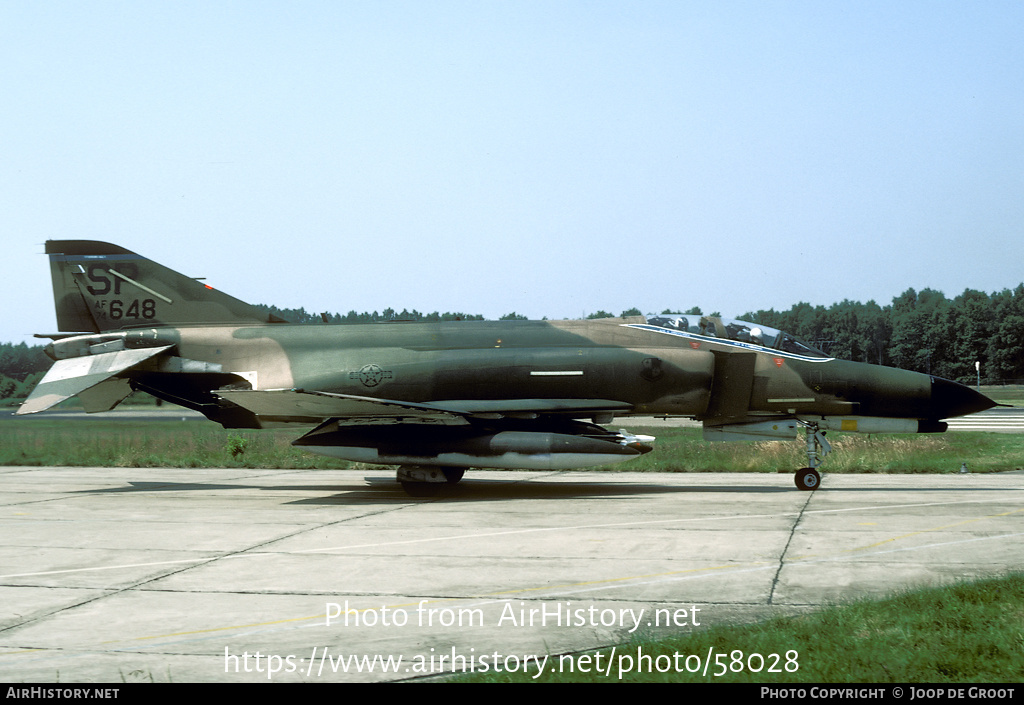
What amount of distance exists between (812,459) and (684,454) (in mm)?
5983

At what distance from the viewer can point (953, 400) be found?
13820mm

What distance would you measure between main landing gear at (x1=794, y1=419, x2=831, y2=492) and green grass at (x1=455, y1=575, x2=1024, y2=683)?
795 centimetres

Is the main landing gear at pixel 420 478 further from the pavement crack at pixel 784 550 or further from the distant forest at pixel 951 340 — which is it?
the distant forest at pixel 951 340

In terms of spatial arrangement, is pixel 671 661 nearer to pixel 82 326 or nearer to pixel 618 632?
pixel 618 632

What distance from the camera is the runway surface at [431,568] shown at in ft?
18.6

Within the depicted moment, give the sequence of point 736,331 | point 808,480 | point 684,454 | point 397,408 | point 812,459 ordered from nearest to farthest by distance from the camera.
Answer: point 397,408 < point 808,480 < point 812,459 < point 736,331 < point 684,454

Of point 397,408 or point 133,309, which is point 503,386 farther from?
point 133,309

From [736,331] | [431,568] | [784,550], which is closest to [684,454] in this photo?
[736,331]

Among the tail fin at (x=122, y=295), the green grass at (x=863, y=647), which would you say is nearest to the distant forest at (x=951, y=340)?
the tail fin at (x=122, y=295)

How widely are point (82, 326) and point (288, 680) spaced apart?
13221 mm

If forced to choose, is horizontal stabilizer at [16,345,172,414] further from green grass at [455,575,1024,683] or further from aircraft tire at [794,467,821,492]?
green grass at [455,575,1024,683]

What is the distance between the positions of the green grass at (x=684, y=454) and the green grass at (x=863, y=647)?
12.2 metres

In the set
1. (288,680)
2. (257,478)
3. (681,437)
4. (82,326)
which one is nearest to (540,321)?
(257,478)

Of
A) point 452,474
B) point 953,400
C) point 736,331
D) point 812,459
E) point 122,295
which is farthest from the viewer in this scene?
point 122,295
